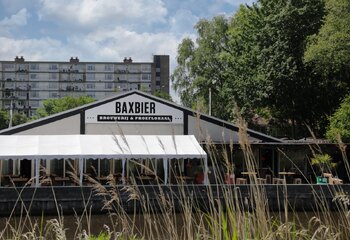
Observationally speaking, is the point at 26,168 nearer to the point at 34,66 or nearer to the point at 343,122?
the point at 343,122

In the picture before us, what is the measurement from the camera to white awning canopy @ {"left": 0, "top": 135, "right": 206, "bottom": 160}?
20.3m

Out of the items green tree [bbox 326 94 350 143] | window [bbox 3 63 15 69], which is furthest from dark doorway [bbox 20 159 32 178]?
window [bbox 3 63 15 69]

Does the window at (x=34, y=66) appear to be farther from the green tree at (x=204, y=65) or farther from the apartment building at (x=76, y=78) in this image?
the green tree at (x=204, y=65)

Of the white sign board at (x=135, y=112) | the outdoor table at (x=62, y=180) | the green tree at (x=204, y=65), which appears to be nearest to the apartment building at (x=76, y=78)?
the green tree at (x=204, y=65)

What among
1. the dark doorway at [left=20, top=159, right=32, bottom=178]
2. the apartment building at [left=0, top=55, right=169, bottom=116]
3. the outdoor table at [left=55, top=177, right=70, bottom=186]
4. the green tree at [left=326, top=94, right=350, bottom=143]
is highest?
the apartment building at [left=0, top=55, right=169, bottom=116]

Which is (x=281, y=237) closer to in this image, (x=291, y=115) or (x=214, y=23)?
(x=291, y=115)

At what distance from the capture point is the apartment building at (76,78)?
113000 mm

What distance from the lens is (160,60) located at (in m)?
118

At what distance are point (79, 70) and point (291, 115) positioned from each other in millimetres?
86936

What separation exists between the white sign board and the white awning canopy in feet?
12.8

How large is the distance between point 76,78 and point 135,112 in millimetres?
89733

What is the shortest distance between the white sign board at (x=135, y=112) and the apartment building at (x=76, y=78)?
8543cm

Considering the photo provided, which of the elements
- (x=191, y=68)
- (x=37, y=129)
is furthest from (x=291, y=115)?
(x=37, y=129)

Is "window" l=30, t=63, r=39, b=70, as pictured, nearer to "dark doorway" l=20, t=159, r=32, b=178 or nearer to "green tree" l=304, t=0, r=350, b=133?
Result: "dark doorway" l=20, t=159, r=32, b=178
